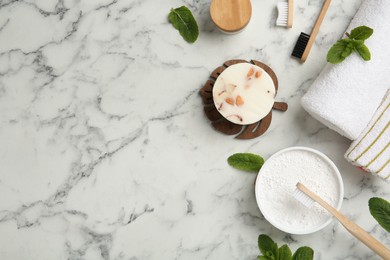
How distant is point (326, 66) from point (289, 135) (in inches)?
7.6

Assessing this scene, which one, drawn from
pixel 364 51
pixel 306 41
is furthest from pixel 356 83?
pixel 306 41

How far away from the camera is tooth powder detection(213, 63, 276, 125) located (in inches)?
45.0

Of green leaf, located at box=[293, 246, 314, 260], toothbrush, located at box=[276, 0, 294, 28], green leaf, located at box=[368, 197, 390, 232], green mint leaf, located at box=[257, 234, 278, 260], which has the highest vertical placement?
toothbrush, located at box=[276, 0, 294, 28]

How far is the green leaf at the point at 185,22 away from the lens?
1219mm

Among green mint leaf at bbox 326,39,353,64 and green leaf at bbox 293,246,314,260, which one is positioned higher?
green mint leaf at bbox 326,39,353,64

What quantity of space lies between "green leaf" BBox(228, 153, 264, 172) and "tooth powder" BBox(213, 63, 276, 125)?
0.33 ft

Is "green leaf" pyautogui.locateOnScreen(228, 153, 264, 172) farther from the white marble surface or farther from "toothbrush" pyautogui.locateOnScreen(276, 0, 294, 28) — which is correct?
"toothbrush" pyautogui.locateOnScreen(276, 0, 294, 28)

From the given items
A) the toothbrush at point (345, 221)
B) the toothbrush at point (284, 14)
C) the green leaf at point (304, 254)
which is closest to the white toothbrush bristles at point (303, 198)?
the toothbrush at point (345, 221)

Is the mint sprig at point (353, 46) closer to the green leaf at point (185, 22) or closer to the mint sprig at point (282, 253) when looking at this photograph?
the green leaf at point (185, 22)

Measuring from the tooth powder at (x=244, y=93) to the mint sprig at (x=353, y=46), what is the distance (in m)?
0.16

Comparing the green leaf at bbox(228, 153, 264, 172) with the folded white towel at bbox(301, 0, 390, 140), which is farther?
the green leaf at bbox(228, 153, 264, 172)

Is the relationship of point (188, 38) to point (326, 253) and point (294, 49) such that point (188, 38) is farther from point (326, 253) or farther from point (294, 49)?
point (326, 253)

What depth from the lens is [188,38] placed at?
1226 mm

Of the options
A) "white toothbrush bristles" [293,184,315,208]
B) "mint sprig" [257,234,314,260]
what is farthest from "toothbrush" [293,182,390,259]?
"mint sprig" [257,234,314,260]
